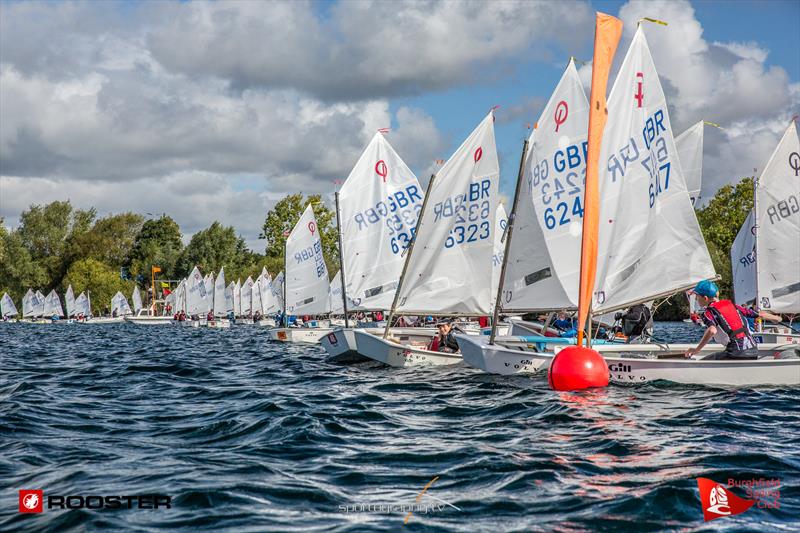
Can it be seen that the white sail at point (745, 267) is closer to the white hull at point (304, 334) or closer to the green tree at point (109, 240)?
the white hull at point (304, 334)

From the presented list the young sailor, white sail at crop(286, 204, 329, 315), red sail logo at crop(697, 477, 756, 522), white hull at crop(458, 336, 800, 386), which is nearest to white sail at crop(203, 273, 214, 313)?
white sail at crop(286, 204, 329, 315)

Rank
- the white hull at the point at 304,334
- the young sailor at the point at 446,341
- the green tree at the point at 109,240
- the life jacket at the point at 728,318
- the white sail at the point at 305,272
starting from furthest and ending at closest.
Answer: the green tree at the point at 109,240 → the white sail at the point at 305,272 → the white hull at the point at 304,334 → the young sailor at the point at 446,341 → the life jacket at the point at 728,318

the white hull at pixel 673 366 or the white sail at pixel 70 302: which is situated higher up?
the white sail at pixel 70 302

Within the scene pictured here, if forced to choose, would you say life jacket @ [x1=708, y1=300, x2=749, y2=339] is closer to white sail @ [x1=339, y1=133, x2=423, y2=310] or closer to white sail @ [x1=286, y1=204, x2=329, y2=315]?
white sail @ [x1=339, y1=133, x2=423, y2=310]

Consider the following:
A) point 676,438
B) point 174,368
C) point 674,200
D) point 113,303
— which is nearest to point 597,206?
point 674,200

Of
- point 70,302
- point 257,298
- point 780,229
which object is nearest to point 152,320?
point 257,298

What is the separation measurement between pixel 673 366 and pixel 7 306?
377 ft

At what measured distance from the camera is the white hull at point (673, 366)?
15531 mm

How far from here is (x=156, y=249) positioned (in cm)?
13150

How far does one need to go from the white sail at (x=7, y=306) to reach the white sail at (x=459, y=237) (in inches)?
4095

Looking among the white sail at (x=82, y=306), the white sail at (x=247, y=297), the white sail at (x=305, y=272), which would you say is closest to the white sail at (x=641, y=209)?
the white sail at (x=305, y=272)

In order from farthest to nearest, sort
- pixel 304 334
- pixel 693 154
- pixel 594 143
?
pixel 304 334, pixel 693 154, pixel 594 143

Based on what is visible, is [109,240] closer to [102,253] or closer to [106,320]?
[102,253]

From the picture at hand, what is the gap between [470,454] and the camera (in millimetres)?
10070
